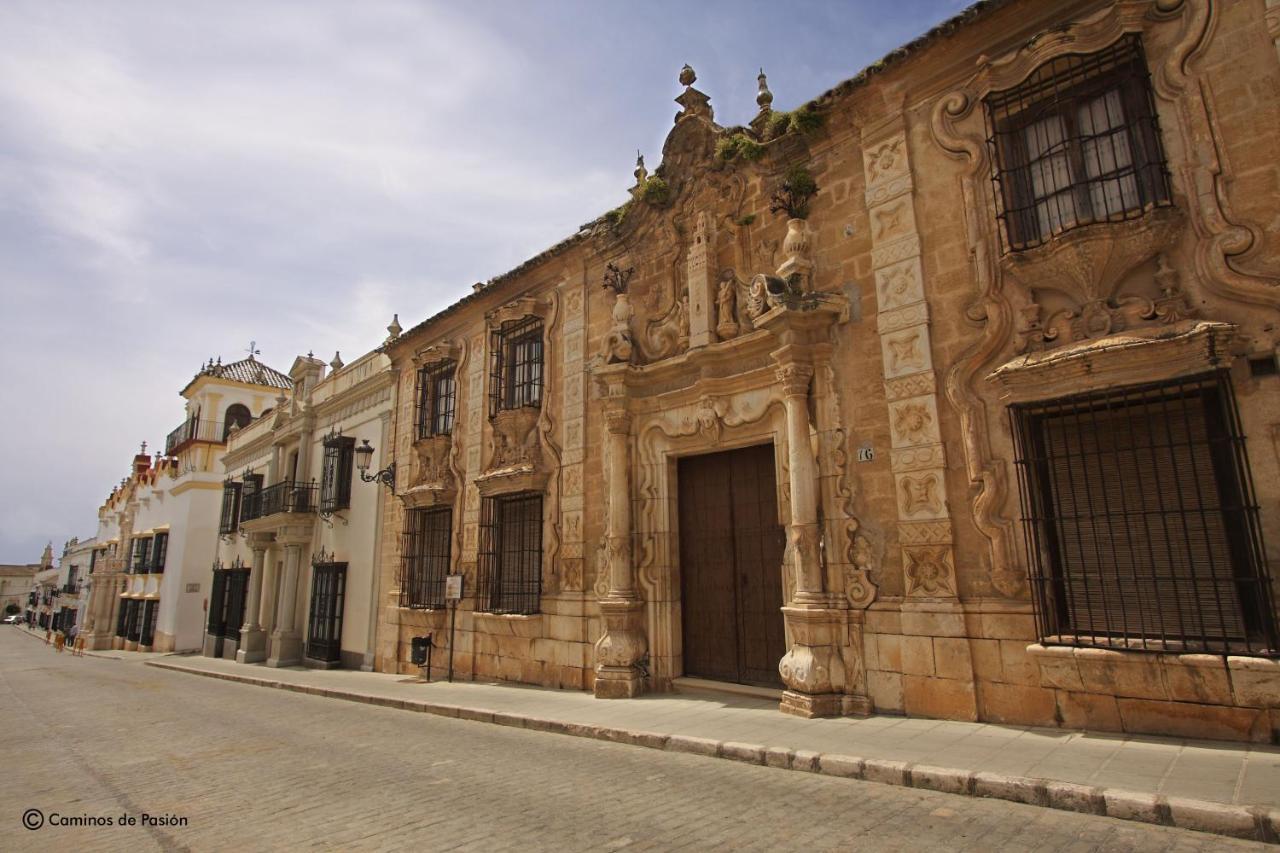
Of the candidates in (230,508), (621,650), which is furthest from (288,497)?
(621,650)

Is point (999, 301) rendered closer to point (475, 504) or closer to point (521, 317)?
point (521, 317)

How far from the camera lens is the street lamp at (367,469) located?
14.8m

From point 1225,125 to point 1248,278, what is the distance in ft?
4.28

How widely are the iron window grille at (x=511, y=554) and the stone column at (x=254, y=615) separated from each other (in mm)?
11637

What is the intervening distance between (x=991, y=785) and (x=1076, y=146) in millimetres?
5483

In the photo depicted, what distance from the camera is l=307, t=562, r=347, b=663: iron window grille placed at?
15.9 metres

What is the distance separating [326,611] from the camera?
16609mm

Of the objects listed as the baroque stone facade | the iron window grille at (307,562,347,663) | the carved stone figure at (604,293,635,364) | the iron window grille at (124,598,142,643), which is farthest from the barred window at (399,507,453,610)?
the iron window grille at (124,598,142,643)

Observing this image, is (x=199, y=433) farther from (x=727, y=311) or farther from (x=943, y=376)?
(x=943, y=376)

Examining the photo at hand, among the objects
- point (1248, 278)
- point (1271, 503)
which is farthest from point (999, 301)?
point (1271, 503)

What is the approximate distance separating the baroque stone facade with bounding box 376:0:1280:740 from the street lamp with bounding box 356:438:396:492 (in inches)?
200

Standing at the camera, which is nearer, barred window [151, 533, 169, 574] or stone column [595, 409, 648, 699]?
stone column [595, 409, 648, 699]

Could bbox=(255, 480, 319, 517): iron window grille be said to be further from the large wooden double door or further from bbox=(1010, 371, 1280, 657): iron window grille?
bbox=(1010, 371, 1280, 657): iron window grille

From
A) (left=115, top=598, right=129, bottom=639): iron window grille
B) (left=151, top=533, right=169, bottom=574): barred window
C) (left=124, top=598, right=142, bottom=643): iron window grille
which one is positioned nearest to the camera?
(left=151, top=533, right=169, bottom=574): barred window
